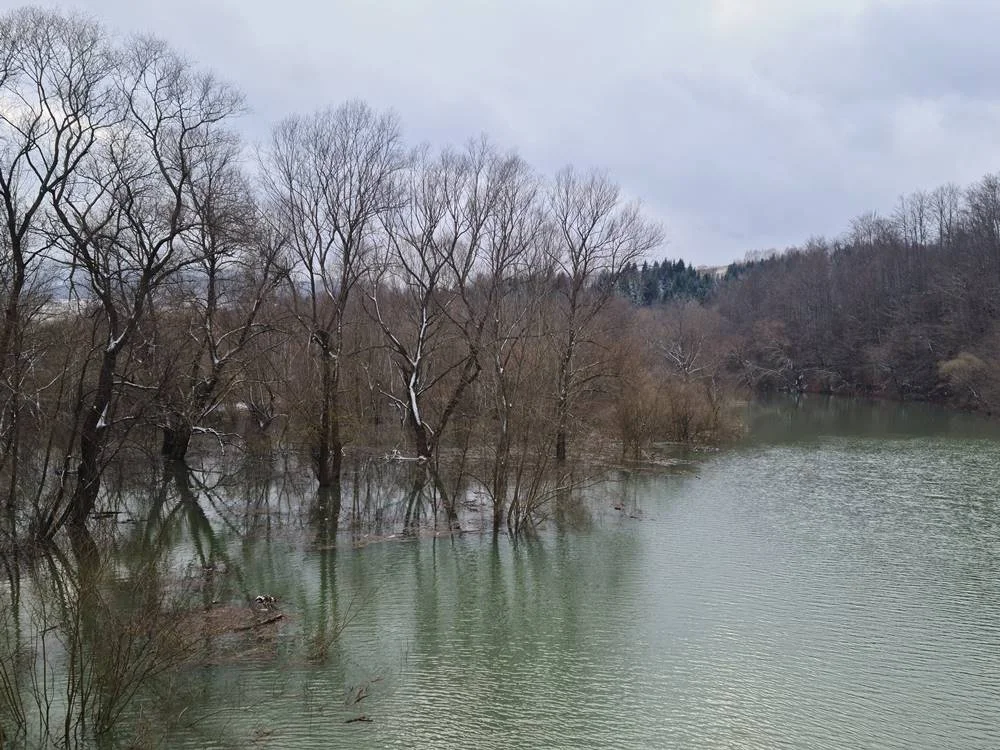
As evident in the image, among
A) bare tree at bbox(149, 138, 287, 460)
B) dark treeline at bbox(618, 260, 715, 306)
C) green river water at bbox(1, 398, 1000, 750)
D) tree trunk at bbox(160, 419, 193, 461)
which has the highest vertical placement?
dark treeline at bbox(618, 260, 715, 306)

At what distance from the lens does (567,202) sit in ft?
81.8

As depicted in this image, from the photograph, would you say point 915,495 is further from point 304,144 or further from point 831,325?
point 831,325

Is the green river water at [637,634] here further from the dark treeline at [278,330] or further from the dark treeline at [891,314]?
the dark treeline at [891,314]

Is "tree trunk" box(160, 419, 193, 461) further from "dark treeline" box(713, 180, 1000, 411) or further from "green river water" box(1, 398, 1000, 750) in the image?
"dark treeline" box(713, 180, 1000, 411)

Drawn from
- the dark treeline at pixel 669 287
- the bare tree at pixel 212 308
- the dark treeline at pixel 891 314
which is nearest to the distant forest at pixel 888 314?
the dark treeline at pixel 891 314

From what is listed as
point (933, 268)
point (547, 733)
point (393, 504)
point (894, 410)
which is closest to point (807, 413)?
point (894, 410)

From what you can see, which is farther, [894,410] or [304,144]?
[894,410]

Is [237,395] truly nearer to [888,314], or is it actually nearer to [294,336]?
[294,336]

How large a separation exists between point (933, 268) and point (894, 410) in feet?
66.7

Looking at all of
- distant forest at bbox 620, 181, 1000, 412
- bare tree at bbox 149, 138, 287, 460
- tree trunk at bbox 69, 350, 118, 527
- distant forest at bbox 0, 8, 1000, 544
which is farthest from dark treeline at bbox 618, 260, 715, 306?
tree trunk at bbox 69, 350, 118, 527

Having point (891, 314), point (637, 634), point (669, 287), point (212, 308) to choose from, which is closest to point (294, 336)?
point (212, 308)

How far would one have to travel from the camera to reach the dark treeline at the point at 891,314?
53031 mm

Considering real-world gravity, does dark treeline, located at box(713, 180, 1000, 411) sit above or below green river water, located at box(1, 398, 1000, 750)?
above

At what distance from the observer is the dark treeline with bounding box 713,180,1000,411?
53.0 meters
